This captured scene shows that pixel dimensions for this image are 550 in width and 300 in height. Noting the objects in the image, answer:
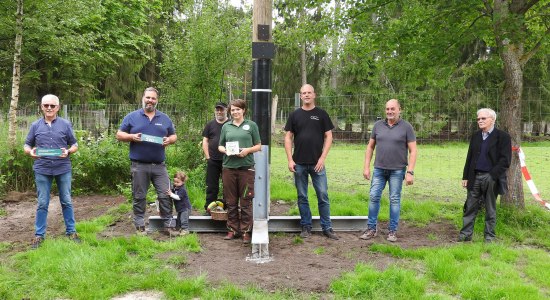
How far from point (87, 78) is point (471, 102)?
47.3 feet

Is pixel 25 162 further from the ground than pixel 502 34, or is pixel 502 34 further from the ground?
pixel 502 34

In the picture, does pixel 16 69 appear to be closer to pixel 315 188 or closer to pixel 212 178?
pixel 212 178

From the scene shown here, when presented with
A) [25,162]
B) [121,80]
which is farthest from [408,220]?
[121,80]

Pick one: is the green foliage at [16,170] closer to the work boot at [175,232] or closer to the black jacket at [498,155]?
the work boot at [175,232]

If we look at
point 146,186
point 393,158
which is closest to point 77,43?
point 146,186

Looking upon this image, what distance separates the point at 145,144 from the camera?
5.58 m

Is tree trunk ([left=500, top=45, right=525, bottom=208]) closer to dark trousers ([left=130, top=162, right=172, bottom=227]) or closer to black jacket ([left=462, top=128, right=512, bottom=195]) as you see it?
black jacket ([left=462, top=128, right=512, bottom=195])

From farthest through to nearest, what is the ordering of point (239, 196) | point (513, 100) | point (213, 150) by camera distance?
1. point (213, 150)
2. point (513, 100)
3. point (239, 196)

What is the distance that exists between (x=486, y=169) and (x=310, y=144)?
2.20 metres

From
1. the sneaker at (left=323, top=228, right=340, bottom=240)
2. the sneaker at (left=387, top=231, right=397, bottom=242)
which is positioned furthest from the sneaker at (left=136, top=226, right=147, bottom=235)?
the sneaker at (left=387, top=231, right=397, bottom=242)

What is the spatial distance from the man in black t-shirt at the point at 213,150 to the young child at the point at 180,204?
0.67 metres

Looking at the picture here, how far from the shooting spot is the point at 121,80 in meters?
19.5

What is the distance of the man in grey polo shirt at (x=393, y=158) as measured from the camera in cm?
562

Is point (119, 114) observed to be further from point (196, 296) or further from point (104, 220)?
point (196, 296)
